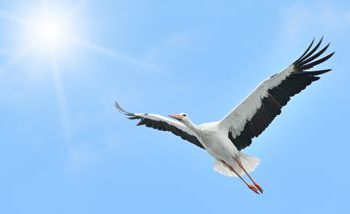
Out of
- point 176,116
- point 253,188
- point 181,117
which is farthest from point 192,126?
point 253,188

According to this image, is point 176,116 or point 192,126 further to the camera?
point 176,116

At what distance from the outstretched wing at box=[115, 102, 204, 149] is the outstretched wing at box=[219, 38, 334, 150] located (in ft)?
3.13

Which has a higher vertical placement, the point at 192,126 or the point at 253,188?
the point at 192,126

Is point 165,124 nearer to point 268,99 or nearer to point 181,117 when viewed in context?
point 181,117

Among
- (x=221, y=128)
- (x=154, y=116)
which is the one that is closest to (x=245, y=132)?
(x=221, y=128)

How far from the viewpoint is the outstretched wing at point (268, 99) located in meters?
20.5

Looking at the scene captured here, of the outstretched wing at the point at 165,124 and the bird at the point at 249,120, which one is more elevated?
the outstretched wing at the point at 165,124

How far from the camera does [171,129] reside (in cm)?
2203

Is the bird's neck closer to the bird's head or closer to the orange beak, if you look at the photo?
the bird's head

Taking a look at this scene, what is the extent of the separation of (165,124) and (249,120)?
1920 mm

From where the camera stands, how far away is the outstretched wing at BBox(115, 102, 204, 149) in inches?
858

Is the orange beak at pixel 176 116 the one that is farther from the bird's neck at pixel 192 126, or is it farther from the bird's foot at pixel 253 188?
the bird's foot at pixel 253 188

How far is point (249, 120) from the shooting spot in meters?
21.0

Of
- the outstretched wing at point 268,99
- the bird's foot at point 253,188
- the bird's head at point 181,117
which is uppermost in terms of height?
the bird's head at point 181,117
